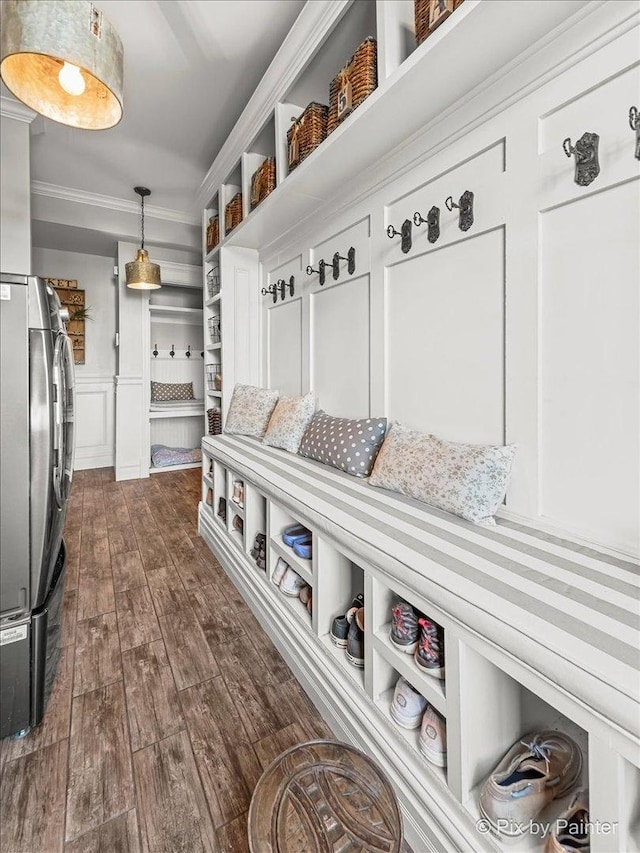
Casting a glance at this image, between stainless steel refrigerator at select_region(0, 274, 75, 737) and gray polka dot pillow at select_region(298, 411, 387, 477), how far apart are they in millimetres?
1135

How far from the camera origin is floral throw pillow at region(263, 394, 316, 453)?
7.55ft

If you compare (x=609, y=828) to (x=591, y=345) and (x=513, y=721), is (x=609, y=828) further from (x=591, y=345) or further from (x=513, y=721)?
(x=591, y=345)

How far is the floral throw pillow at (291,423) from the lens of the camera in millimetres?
2303

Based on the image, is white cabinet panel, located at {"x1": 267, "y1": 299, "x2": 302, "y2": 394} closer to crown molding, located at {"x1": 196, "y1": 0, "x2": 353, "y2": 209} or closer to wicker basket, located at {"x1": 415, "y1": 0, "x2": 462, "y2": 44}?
crown molding, located at {"x1": 196, "y1": 0, "x2": 353, "y2": 209}

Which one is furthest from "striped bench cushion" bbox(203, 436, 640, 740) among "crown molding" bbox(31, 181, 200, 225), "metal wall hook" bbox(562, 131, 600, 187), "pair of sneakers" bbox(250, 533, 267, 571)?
"crown molding" bbox(31, 181, 200, 225)

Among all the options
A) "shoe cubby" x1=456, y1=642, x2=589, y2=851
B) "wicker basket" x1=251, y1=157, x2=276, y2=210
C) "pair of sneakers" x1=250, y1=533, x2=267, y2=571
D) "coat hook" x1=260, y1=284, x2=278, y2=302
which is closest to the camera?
"shoe cubby" x1=456, y1=642, x2=589, y2=851

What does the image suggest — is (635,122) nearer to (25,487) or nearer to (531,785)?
(531,785)

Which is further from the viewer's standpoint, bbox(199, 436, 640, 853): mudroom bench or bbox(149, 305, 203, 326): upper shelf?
bbox(149, 305, 203, 326): upper shelf

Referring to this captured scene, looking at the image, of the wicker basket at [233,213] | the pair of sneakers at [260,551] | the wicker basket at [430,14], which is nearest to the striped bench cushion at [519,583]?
the pair of sneakers at [260,551]

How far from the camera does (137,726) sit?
1323mm

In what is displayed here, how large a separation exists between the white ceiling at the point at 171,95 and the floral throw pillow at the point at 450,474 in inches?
83.3

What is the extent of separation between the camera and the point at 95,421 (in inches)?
195

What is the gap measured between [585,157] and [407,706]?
1573mm

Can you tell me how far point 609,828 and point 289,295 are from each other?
265 centimetres
